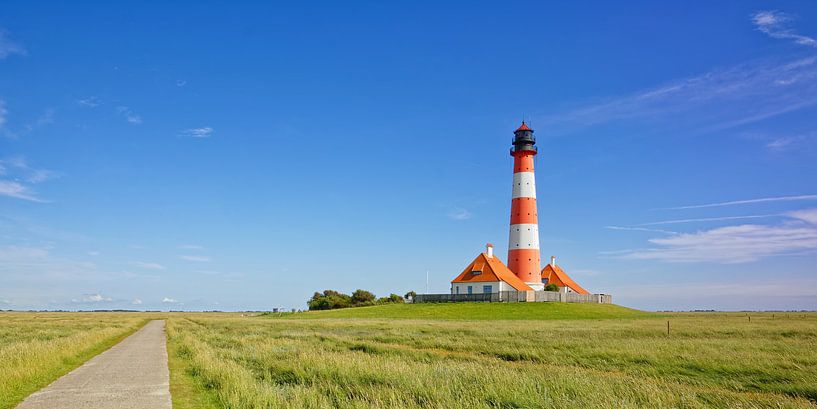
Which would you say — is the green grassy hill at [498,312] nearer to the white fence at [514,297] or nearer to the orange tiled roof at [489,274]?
the white fence at [514,297]

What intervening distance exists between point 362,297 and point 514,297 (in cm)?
3702

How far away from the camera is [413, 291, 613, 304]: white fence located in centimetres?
7288

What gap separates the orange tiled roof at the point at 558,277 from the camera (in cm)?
9081

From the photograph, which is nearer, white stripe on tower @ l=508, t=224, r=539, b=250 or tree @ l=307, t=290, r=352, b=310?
white stripe on tower @ l=508, t=224, r=539, b=250

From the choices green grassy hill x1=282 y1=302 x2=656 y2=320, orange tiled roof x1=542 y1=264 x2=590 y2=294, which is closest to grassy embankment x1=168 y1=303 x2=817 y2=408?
green grassy hill x1=282 y1=302 x2=656 y2=320

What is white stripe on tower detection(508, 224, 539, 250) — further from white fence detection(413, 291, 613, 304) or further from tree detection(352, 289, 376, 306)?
tree detection(352, 289, 376, 306)

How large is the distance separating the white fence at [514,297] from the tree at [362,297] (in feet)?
68.9

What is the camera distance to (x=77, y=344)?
28.4 m

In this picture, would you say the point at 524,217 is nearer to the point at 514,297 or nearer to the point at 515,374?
the point at 514,297

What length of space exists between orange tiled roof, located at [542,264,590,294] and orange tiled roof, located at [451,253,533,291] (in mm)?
12862

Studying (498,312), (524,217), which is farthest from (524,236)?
(498,312)

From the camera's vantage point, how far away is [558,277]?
91125mm

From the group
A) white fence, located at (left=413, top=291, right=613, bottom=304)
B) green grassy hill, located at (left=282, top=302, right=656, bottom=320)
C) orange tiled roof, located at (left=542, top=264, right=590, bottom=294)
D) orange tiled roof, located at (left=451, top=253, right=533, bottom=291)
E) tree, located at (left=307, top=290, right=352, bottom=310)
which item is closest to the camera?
green grassy hill, located at (left=282, top=302, right=656, bottom=320)

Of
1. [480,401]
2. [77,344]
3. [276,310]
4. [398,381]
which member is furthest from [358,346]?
[276,310]
